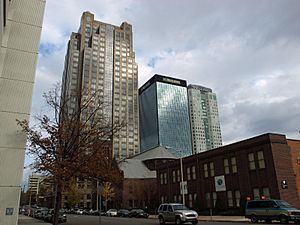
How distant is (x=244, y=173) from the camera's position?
131 ft

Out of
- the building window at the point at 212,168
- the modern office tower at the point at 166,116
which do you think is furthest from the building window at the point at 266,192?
the modern office tower at the point at 166,116

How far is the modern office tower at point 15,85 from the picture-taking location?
54.5 ft

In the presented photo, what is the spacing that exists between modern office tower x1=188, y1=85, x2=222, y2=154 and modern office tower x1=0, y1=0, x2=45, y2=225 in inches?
6434

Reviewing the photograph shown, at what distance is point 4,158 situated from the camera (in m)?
16.9

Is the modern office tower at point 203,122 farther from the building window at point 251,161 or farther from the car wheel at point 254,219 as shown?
the car wheel at point 254,219

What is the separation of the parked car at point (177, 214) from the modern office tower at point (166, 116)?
12007 cm

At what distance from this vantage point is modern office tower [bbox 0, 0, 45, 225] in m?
16.6

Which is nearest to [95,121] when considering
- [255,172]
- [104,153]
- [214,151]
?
[104,153]

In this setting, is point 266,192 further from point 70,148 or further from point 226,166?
point 70,148

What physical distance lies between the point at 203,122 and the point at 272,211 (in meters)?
165

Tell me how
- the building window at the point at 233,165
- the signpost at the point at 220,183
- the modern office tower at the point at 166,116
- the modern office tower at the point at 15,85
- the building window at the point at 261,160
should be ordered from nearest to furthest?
the modern office tower at the point at 15,85
the building window at the point at 261,160
the building window at the point at 233,165
the signpost at the point at 220,183
the modern office tower at the point at 166,116

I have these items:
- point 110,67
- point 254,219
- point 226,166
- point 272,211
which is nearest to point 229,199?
point 226,166

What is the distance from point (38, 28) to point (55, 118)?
6.08m

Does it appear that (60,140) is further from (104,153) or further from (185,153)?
(185,153)
